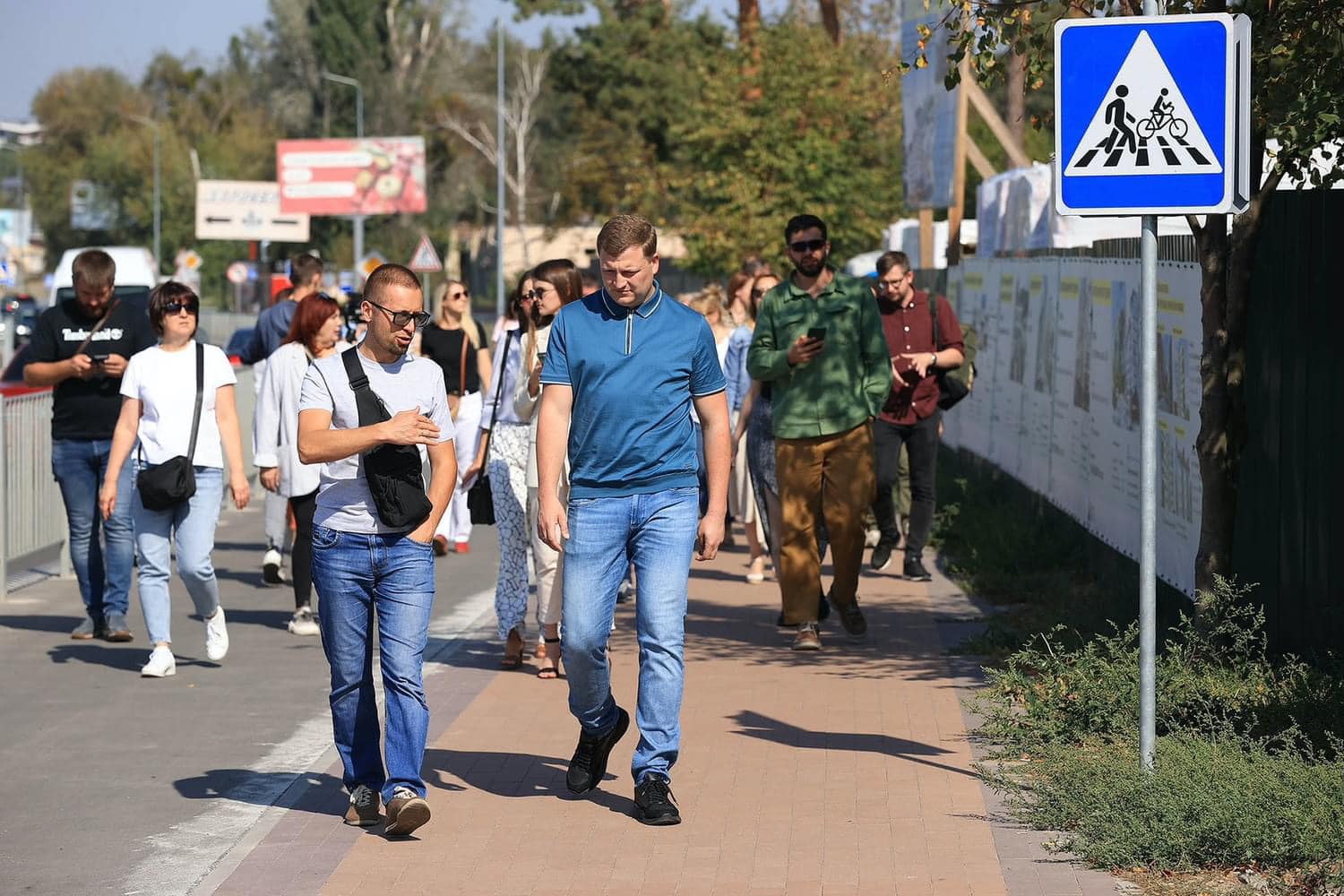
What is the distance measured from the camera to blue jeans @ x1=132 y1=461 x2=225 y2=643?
29.8 ft

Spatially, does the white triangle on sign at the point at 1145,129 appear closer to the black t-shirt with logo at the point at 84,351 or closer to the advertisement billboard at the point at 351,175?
the black t-shirt with logo at the point at 84,351

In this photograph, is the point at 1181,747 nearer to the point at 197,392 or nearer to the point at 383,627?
the point at 383,627

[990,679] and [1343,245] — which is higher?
[1343,245]

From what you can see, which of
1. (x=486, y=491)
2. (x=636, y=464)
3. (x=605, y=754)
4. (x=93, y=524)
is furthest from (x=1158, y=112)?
(x=93, y=524)

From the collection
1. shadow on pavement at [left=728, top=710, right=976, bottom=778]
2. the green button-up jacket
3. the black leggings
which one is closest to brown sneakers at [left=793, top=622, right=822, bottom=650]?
the green button-up jacket

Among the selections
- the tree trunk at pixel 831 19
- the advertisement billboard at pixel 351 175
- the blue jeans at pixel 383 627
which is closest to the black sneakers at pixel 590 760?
the blue jeans at pixel 383 627

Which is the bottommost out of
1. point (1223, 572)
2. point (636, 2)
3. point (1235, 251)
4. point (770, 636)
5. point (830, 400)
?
point (770, 636)

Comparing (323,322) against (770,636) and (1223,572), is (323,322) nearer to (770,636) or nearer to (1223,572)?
(770,636)

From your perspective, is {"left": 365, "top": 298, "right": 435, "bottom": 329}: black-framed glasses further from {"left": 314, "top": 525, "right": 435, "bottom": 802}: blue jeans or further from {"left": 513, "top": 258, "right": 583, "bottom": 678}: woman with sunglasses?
{"left": 513, "top": 258, "right": 583, "bottom": 678}: woman with sunglasses

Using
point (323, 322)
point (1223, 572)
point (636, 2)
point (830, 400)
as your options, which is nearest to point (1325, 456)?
point (1223, 572)

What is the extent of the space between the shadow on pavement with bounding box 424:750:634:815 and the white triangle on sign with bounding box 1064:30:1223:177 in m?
2.61

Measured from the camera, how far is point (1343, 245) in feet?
24.9

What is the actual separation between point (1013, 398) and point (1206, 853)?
9940 millimetres

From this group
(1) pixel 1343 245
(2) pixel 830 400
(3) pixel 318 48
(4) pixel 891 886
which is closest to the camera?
(4) pixel 891 886
